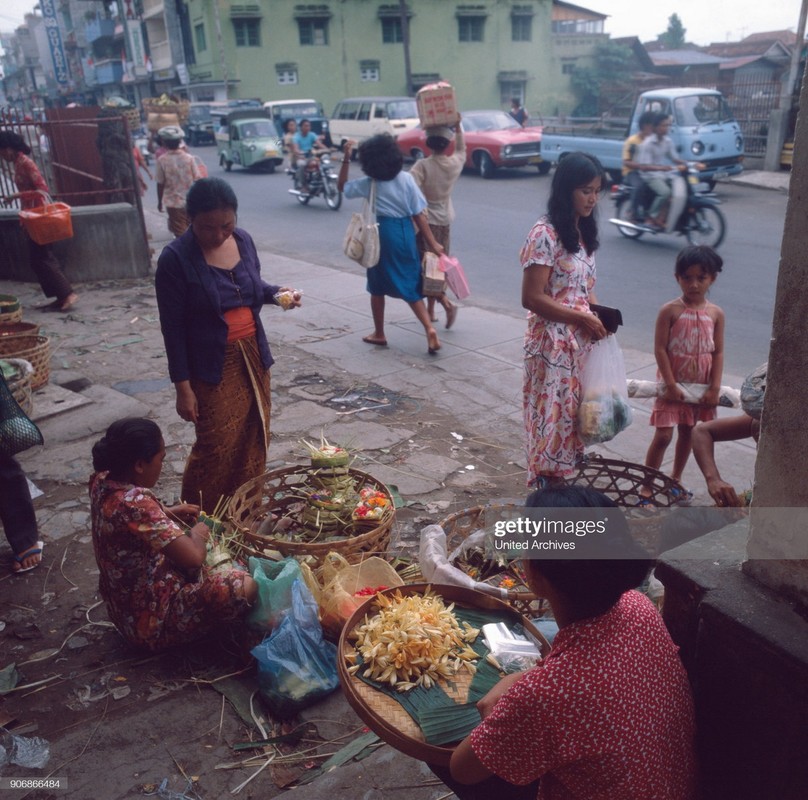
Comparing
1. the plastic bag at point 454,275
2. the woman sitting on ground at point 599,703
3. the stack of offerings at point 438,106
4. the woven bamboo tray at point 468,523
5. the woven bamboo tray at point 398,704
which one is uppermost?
the stack of offerings at point 438,106

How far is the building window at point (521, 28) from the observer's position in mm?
37750

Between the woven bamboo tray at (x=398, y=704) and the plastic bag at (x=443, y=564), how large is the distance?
0.07m

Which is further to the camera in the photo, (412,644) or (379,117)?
(379,117)

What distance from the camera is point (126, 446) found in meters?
2.68

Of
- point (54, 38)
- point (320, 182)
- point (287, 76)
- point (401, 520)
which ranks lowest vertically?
point (401, 520)

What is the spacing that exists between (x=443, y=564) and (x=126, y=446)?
126 cm

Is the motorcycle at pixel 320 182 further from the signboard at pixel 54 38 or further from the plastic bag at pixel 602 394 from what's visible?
the signboard at pixel 54 38

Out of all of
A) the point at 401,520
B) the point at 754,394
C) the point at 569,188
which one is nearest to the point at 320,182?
the point at 401,520

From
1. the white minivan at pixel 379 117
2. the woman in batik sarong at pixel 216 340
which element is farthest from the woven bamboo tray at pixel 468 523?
the white minivan at pixel 379 117

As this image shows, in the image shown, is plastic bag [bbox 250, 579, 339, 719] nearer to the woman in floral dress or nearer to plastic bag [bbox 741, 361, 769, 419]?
the woman in floral dress

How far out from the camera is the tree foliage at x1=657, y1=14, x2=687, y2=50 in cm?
4350

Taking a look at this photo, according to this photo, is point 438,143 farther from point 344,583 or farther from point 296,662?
point 296,662

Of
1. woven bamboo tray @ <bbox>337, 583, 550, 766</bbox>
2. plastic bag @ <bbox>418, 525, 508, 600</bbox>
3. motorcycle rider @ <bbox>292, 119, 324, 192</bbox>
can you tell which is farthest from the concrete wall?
woven bamboo tray @ <bbox>337, 583, 550, 766</bbox>

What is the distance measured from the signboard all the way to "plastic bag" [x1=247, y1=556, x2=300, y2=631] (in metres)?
58.4
